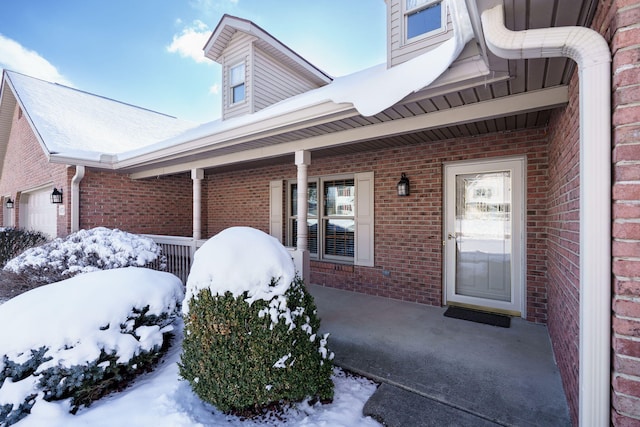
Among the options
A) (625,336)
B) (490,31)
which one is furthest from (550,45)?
(625,336)

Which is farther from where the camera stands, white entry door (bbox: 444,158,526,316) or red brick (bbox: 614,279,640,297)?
white entry door (bbox: 444,158,526,316)

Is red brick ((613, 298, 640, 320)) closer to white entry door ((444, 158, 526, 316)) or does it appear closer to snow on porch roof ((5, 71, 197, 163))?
white entry door ((444, 158, 526, 316))

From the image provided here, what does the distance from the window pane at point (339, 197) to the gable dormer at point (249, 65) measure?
2.39 meters

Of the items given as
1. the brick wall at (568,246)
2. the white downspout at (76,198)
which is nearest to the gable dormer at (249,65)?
the white downspout at (76,198)

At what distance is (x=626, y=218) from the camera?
1.25 metres

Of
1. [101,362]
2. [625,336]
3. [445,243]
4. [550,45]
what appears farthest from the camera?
[445,243]

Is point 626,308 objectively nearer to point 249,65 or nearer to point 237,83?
point 249,65

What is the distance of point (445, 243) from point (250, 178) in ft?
15.2

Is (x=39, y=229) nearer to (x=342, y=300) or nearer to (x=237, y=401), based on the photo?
(x=342, y=300)

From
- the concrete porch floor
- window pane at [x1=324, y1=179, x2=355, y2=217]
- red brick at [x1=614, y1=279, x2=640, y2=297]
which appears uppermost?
window pane at [x1=324, y1=179, x2=355, y2=217]

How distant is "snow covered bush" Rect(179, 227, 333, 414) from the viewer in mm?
1985

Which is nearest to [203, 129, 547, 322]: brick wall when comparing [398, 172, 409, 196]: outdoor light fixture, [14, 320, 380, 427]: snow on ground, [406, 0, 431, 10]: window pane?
[398, 172, 409, 196]: outdoor light fixture

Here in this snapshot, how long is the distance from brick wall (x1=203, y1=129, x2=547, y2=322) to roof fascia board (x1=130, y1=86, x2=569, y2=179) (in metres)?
1.37

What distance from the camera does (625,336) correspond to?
1.25 meters
